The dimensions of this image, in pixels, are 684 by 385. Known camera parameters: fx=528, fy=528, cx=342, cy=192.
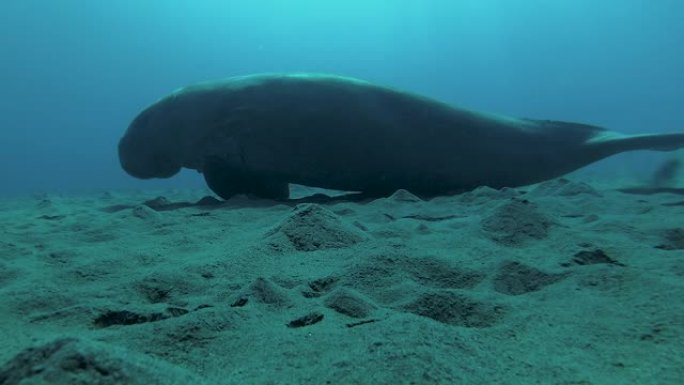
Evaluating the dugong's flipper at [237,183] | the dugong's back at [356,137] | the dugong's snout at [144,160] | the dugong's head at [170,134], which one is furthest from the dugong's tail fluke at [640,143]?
the dugong's snout at [144,160]

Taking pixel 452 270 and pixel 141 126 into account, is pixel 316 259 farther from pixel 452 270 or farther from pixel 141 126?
pixel 141 126

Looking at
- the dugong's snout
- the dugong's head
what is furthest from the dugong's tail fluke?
the dugong's snout

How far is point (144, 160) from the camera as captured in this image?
240 inches

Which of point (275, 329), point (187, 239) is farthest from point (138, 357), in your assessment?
point (187, 239)

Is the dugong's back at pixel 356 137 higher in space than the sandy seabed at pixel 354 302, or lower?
higher

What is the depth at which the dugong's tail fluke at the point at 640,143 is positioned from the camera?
480 cm

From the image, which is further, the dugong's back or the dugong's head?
the dugong's head

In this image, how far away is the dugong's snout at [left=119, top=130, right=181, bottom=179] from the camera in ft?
19.6

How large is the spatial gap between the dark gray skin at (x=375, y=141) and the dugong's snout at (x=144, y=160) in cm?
91

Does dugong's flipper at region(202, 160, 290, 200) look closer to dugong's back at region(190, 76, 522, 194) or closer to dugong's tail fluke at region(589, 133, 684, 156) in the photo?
dugong's back at region(190, 76, 522, 194)

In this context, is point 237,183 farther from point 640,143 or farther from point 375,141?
point 640,143

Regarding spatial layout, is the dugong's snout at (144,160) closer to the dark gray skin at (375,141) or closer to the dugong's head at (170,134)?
the dugong's head at (170,134)

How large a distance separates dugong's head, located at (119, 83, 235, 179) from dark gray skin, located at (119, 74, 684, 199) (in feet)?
0.24

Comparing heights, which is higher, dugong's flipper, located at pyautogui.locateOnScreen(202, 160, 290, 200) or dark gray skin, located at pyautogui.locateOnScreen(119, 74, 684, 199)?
dark gray skin, located at pyautogui.locateOnScreen(119, 74, 684, 199)
